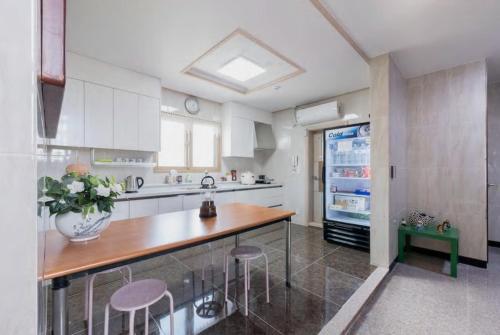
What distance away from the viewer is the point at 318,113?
12.8 feet

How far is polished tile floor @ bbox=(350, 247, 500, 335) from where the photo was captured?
1.58 metres

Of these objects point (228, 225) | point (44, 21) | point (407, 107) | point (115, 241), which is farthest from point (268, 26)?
point (407, 107)

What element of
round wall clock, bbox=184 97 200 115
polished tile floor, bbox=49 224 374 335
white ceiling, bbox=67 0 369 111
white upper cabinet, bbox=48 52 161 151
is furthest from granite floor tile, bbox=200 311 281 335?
round wall clock, bbox=184 97 200 115

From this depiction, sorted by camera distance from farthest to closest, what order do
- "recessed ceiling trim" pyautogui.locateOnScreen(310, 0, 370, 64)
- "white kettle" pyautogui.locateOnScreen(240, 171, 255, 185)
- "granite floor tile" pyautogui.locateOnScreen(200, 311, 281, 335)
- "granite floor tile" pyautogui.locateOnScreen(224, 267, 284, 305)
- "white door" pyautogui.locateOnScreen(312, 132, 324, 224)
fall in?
"white kettle" pyautogui.locateOnScreen(240, 171, 255, 185) < "white door" pyautogui.locateOnScreen(312, 132, 324, 224) < "granite floor tile" pyautogui.locateOnScreen(224, 267, 284, 305) < "recessed ceiling trim" pyautogui.locateOnScreen(310, 0, 370, 64) < "granite floor tile" pyautogui.locateOnScreen(200, 311, 281, 335)

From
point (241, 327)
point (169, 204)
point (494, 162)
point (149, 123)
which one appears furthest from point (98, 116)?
point (494, 162)

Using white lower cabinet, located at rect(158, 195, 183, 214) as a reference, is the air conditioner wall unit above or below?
above

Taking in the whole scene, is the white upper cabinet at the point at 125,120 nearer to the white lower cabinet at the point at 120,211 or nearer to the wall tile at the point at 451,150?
the white lower cabinet at the point at 120,211

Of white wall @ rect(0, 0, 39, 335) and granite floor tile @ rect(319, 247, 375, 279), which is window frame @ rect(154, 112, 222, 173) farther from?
white wall @ rect(0, 0, 39, 335)

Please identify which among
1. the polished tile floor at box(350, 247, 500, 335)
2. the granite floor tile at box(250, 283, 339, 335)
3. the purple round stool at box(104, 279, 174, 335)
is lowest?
the polished tile floor at box(350, 247, 500, 335)

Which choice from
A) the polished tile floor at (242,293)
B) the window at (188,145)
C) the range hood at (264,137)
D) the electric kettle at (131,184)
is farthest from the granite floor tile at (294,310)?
the range hood at (264,137)

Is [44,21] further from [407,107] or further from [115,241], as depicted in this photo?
[407,107]

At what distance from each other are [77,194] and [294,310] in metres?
1.74

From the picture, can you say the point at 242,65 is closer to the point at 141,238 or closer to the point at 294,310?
the point at 141,238

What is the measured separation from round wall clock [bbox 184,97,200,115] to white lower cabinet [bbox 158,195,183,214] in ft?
5.33
